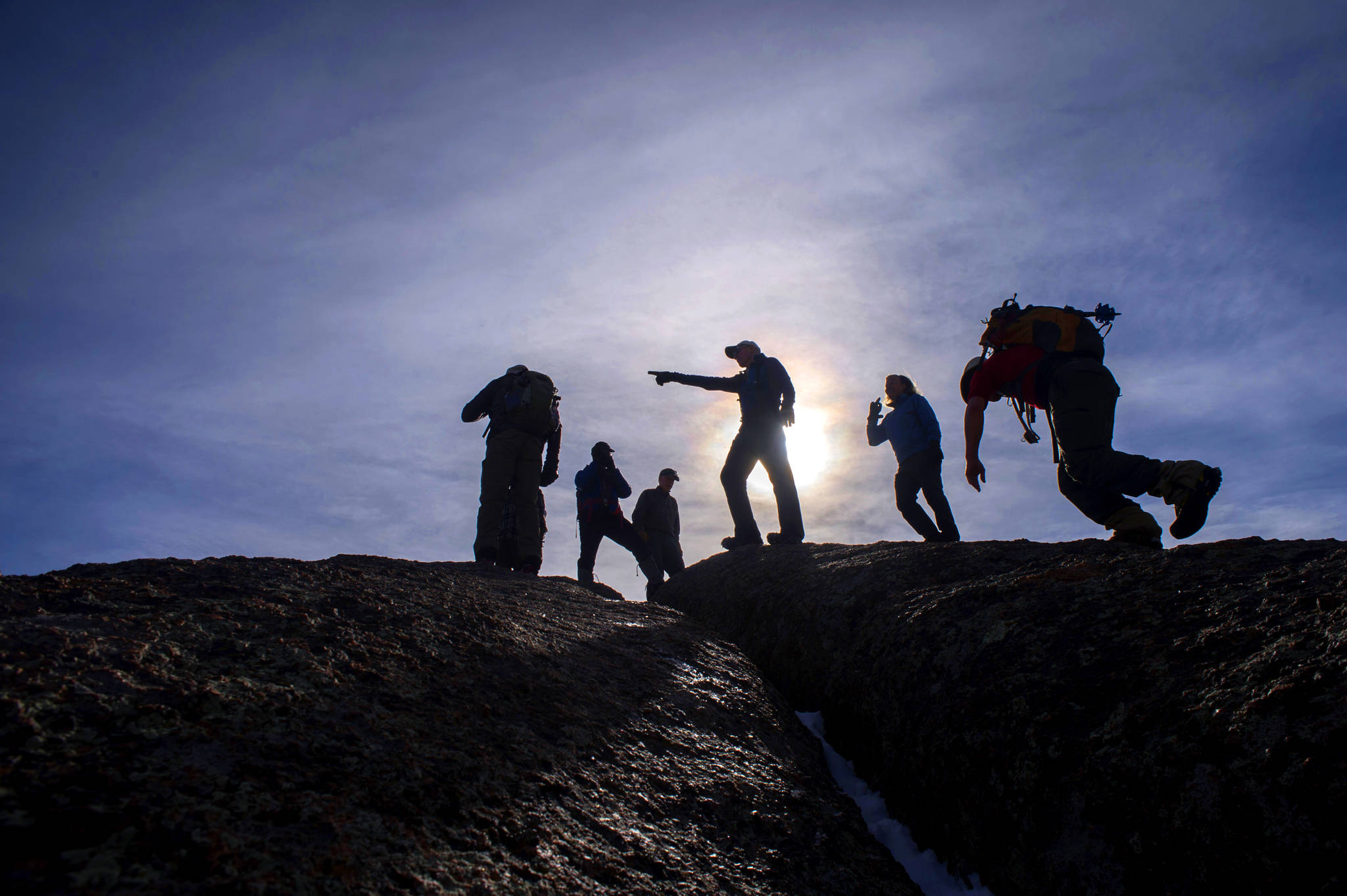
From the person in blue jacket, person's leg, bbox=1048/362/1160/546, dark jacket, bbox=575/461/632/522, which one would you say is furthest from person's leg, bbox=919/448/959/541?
dark jacket, bbox=575/461/632/522

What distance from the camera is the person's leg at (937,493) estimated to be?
755 cm

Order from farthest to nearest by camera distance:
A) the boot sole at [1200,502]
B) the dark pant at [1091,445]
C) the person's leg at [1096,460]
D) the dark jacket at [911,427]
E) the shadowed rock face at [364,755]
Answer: the dark jacket at [911,427] → the dark pant at [1091,445] → the person's leg at [1096,460] → the boot sole at [1200,502] → the shadowed rock face at [364,755]

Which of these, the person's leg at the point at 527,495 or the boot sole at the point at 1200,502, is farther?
the person's leg at the point at 527,495

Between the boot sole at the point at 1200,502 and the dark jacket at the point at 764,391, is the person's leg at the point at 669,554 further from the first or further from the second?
the boot sole at the point at 1200,502

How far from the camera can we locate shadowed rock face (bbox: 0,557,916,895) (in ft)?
5.03

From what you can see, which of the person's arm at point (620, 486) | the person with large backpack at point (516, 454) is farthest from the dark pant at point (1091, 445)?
the person's arm at point (620, 486)

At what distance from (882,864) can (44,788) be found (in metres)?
2.38

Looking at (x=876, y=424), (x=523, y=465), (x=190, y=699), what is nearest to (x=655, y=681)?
(x=190, y=699)

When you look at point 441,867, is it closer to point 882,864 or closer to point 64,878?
point 64,878

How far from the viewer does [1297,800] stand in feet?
6.04

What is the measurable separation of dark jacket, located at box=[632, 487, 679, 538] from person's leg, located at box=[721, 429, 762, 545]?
11.0ft

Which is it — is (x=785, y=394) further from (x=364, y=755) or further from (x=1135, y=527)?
(x=364, y=755)

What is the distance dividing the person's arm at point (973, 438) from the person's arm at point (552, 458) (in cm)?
459

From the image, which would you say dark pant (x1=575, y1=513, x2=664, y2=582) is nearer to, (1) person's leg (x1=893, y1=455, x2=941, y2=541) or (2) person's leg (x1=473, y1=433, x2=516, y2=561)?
(2) person's leg (x1=473, y1=433, x2=516, y2=561)
